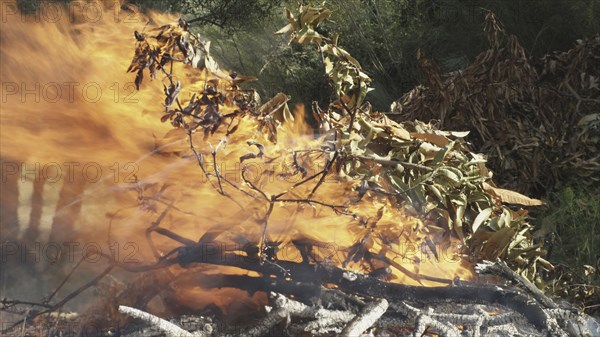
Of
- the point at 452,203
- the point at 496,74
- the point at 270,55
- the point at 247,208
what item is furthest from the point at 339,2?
the point at 247,208

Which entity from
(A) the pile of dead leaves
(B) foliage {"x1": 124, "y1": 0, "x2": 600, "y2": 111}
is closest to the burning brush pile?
(A) the pile of dead leaves

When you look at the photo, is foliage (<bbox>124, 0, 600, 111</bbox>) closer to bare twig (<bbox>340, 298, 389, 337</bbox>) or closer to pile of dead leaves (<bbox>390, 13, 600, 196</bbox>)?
pile of dead leaves (<bbox>390, 13, 600, 196</bbox>)

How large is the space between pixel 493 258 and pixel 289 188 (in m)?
0.81

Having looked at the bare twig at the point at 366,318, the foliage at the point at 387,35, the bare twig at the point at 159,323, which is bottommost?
the foliage at the point at 387,35

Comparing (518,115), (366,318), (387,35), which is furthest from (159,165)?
(387,35)

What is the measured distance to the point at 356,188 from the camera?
228cm

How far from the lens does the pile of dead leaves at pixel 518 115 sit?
14.3 ft

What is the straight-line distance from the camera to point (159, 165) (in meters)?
2.04

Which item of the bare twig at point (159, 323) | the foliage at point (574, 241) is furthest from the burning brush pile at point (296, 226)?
the foliage at point (574, 241)

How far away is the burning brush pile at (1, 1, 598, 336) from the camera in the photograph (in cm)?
178

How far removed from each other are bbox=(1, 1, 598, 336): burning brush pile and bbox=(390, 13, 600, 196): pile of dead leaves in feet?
5.60

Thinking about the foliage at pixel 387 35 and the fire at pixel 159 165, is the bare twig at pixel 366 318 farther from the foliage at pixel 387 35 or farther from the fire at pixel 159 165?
the foliage at pixel 387 35

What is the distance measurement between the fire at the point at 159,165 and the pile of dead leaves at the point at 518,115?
6.72ft

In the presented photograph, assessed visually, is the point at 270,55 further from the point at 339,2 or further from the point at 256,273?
the point at 256,273
